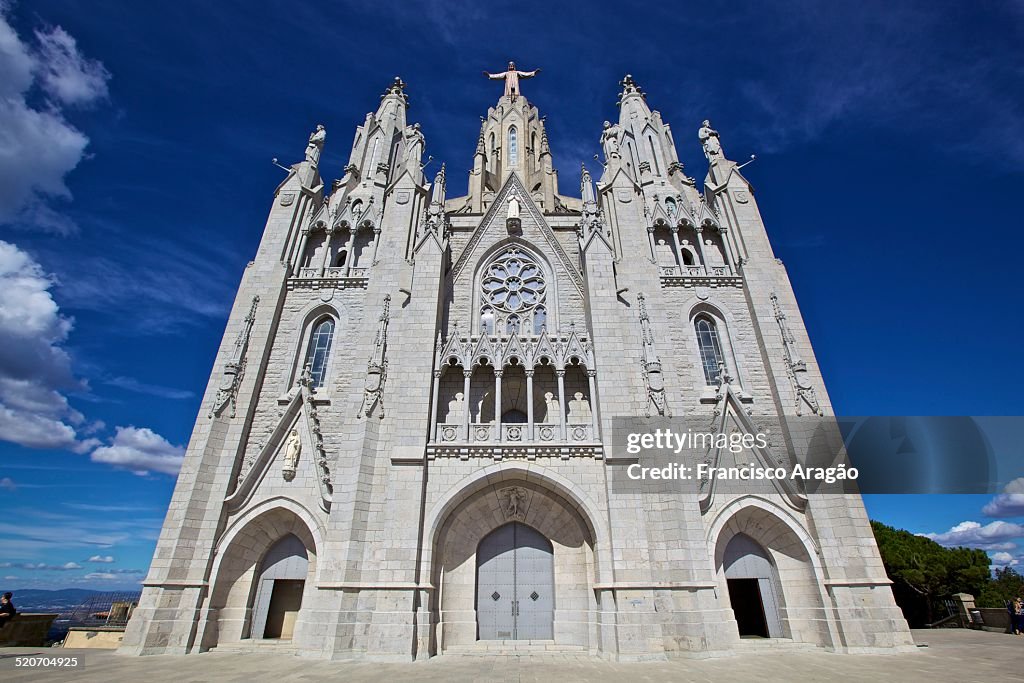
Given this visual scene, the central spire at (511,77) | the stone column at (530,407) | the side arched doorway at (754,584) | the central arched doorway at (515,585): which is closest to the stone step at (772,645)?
the side arched doorway at (754,584)

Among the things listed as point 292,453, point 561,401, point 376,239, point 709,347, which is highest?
point 376,239

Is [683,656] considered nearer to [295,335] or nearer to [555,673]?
[555,673]

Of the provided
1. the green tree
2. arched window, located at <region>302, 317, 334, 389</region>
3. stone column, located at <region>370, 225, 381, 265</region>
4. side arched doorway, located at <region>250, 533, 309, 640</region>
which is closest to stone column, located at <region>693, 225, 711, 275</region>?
→ stone column, located at <region>370, 225, 381, 265</region>

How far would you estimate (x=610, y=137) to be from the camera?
2708 cm

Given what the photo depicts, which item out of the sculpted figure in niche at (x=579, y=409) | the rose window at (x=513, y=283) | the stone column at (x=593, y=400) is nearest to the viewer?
the stone column at (x=593, y=400)

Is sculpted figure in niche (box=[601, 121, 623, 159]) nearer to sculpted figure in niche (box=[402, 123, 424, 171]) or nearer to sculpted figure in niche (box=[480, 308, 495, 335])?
sculpted figure in niche (box=[402, 123, 424, 171])

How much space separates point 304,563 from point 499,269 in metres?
13.7

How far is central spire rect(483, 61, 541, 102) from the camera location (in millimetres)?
38188

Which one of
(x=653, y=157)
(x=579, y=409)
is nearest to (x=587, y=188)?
(x=653, y=157)

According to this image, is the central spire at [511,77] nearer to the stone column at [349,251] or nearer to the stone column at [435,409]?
the stone column at [349,251]

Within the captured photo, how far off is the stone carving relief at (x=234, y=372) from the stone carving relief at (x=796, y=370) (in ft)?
65.2

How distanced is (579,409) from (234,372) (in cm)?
1261

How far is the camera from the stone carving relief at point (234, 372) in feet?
51.3

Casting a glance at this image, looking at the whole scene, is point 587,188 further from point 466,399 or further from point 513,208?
point 466,399
